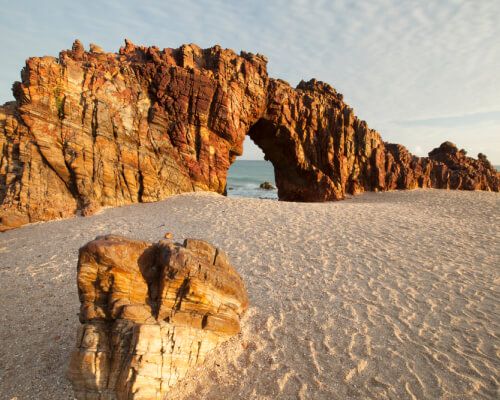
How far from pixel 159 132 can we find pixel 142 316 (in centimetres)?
1630

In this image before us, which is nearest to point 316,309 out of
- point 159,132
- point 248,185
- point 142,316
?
point 142,316

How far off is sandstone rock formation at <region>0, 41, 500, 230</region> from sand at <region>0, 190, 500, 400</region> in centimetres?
301

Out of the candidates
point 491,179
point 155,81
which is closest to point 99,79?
point 155,81

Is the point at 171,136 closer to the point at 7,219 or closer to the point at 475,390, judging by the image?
the point at 7,219

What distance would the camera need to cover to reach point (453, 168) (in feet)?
111

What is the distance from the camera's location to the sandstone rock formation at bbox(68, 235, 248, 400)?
153 inches

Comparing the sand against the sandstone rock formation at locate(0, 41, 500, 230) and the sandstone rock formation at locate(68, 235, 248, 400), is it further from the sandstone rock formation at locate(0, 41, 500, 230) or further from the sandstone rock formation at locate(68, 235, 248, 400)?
the sandstone rock formation at locate(0, 41, 500, 230)

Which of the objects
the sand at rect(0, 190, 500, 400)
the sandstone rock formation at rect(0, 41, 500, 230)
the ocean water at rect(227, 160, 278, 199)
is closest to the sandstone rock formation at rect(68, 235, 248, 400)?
the sand at rect(0, 190, 500, 400)

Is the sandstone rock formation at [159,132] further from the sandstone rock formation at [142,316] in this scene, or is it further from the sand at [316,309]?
the sandstone rock formation at [142,316]

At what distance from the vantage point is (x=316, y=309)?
6.70m

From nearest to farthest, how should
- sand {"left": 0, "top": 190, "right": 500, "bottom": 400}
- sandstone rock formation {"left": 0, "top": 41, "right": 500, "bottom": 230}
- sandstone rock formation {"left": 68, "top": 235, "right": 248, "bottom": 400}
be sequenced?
sandstone rock formation {"left": 68, "top": 235, "right": 248, "bottom": 400}
sand {"left": 0, "top": 190, "right": 500, "bottom": 400}
sandstone rock formation {"left": 0, "top": 41, "right": 500, "bottom": 230}

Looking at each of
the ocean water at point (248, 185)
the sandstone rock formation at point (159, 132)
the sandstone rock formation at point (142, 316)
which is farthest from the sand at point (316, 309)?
the ocean water at point (248, 185)

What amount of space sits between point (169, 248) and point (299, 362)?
342 cm

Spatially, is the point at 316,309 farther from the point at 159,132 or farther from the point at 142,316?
the point at 159,132
